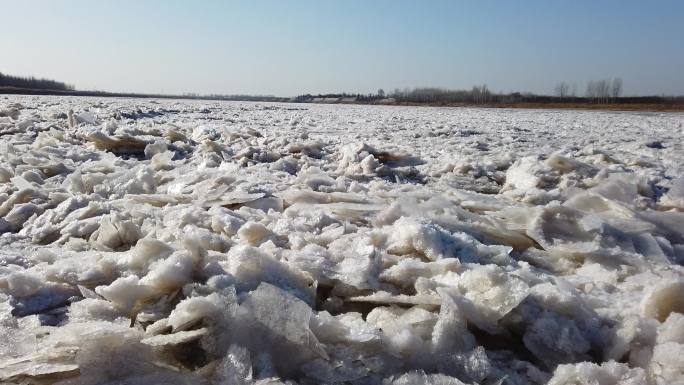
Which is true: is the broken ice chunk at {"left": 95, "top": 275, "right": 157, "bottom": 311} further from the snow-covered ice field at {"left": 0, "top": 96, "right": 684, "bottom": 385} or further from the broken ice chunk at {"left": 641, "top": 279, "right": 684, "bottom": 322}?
the broken ice chunk at {"left": 641, "top": 279, "right": 684, "bottom": 322}

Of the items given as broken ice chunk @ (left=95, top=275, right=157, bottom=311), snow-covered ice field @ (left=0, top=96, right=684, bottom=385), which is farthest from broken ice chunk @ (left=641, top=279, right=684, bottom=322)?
broken ice chunk @ (left=95, top=275, right=157, bottom=311)

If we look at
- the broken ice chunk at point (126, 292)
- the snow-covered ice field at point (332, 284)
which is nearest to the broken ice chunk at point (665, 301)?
the snow-covered ice field at point (332, 284)

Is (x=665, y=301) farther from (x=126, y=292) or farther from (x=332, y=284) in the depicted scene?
(x=126, y=292)

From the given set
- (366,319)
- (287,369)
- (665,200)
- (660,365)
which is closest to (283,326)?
(287,369)

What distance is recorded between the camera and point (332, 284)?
6.00 ft

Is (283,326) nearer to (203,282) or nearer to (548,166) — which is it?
(203,282)

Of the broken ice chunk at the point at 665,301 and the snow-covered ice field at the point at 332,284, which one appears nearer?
the snow-covered ice field at the point at 332,284

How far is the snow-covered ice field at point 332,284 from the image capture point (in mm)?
1301

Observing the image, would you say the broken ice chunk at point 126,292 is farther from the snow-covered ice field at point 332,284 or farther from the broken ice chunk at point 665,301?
the broken ice chunk at point 665,301

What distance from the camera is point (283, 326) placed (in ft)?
4.45

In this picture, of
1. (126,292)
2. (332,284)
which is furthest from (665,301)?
(126,292)

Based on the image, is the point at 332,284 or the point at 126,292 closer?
the point at 126,292

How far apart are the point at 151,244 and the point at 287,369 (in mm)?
958

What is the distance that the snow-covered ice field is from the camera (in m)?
1.30
